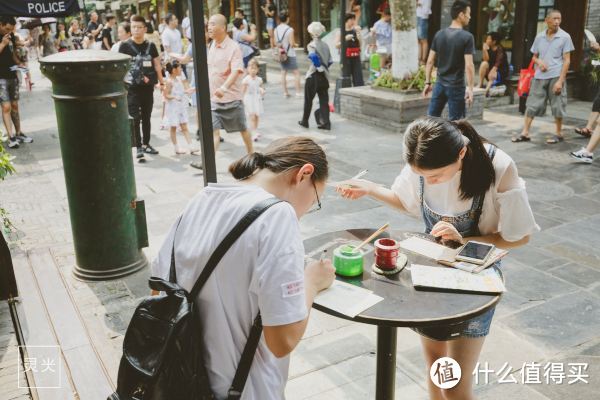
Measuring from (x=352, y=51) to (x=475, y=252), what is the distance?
9.69 metres

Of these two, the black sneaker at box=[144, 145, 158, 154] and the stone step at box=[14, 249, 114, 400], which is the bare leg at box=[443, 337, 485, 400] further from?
the black sneaker at box=[144, 145, 158, 154]

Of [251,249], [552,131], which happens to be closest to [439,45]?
[552,131]

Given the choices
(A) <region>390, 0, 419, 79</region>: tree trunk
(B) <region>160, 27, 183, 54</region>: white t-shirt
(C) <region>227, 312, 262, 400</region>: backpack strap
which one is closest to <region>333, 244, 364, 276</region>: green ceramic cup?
(C) <region>227, 312, 262, 400</region>: backpack strap

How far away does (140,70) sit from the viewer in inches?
320

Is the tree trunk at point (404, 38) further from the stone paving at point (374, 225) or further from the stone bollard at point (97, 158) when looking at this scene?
the stone bollard at point (97, 158)

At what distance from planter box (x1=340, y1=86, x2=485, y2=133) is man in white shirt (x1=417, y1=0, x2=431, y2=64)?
4089mm

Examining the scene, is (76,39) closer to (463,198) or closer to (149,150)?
(149,150)

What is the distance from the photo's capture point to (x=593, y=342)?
365 centimetres

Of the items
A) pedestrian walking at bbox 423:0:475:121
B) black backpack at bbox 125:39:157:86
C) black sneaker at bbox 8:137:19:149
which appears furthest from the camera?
black sneaker at bbox 8:137:19:149

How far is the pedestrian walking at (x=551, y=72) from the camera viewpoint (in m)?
8.50

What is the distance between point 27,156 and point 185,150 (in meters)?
2.47

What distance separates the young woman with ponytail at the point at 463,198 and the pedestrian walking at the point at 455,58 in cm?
577

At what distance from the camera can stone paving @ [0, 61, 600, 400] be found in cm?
344

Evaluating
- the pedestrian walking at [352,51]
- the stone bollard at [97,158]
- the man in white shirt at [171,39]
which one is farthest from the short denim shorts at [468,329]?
the man in white shirt at [171,39]
